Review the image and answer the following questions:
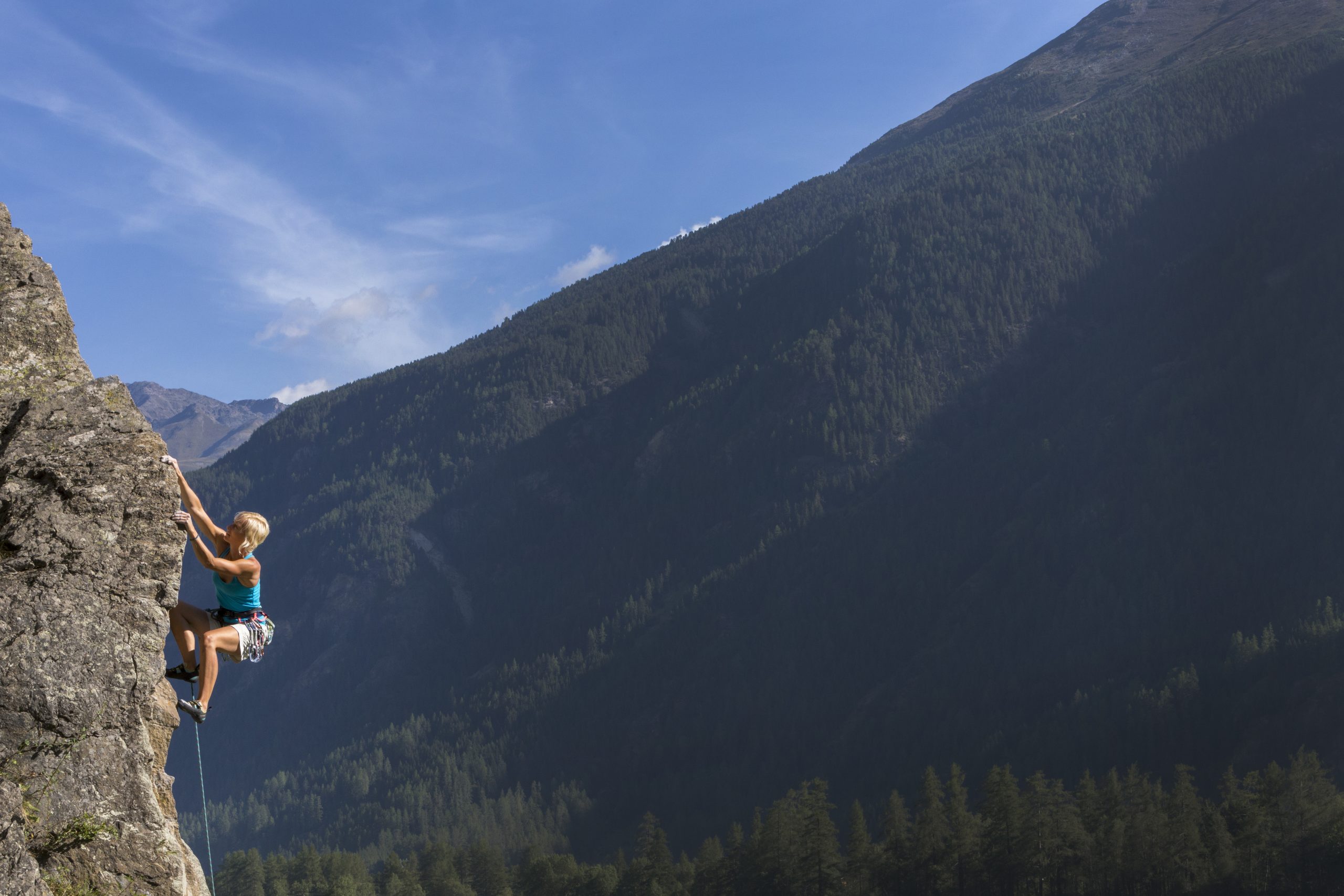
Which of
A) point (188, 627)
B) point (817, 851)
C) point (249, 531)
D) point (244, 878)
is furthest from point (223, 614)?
point (244, 878)

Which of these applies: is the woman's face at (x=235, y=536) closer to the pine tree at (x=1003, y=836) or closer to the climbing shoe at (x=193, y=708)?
the climbing shoe at (x=193, y=708)

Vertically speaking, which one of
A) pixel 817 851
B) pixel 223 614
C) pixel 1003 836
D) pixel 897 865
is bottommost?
pixel 897 865

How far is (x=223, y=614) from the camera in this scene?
14711 millimetres

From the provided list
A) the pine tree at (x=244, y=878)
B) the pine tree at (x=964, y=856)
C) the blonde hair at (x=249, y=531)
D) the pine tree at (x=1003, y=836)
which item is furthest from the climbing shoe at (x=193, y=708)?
the pine tree at (x=244, y=878)

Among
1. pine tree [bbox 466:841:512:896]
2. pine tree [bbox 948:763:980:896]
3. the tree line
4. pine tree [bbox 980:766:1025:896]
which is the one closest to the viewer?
the tree line

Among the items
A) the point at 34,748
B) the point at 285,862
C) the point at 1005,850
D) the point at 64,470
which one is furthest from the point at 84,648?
the point at 285,862

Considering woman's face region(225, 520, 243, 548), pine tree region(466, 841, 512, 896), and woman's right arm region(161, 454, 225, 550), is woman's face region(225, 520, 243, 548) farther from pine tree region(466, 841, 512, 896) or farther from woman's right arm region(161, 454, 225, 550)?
pine tree region(466, 841, 512, 896)

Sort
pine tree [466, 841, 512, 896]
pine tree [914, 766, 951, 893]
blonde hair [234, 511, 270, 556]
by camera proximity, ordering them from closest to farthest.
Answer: blonde hair [234, 511, 270, 556], pine tree [914, 766, 951, 893], pine tree [466, 841, 512, 896]

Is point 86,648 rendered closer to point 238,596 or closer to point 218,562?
point 218,562

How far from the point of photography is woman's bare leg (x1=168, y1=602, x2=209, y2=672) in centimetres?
1396

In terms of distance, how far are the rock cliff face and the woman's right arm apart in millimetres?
158

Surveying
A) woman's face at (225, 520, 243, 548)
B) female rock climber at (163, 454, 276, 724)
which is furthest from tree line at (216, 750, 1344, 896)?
woman's face at (225, 520, 243, 548)

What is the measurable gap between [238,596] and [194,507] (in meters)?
1.52

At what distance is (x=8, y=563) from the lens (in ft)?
37.9
